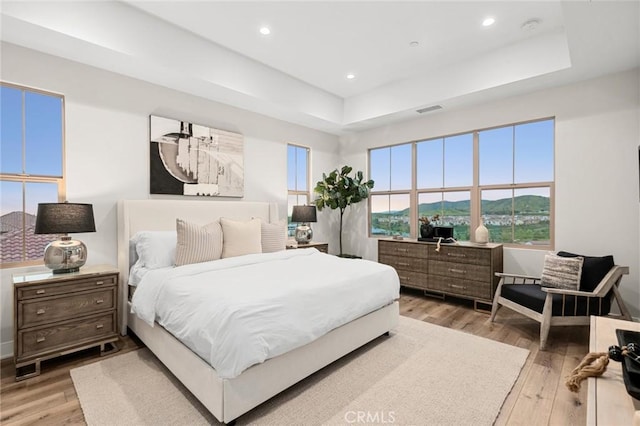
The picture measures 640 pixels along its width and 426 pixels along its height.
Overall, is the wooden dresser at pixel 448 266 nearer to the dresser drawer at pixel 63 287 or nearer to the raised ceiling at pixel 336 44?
the raised ceiling at pixel 336 44

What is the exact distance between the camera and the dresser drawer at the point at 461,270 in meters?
3.93

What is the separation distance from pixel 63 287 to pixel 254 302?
5.93ft

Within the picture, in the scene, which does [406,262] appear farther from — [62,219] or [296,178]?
[62,219]

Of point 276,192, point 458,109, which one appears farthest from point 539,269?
point 276,192

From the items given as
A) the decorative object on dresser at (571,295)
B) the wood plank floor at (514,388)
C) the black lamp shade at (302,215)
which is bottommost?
the wood plank floor at (514,388)

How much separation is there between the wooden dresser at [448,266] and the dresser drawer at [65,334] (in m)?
3.72

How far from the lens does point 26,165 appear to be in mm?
2854

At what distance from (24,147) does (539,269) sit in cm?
585

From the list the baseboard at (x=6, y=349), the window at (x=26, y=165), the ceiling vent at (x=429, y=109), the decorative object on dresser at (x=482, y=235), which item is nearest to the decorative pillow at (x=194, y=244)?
the window at (x=26, y=165)

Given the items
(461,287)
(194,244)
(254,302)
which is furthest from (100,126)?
(461,287)

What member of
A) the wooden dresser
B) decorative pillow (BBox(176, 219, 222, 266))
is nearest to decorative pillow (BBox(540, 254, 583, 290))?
the wooden dresser

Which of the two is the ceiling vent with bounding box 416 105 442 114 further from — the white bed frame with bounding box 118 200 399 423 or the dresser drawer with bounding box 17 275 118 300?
Answer: the dresser drawer with bounding box 17 275 118 300

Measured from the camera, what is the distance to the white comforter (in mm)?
1782

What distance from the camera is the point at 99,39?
9.07 ft
